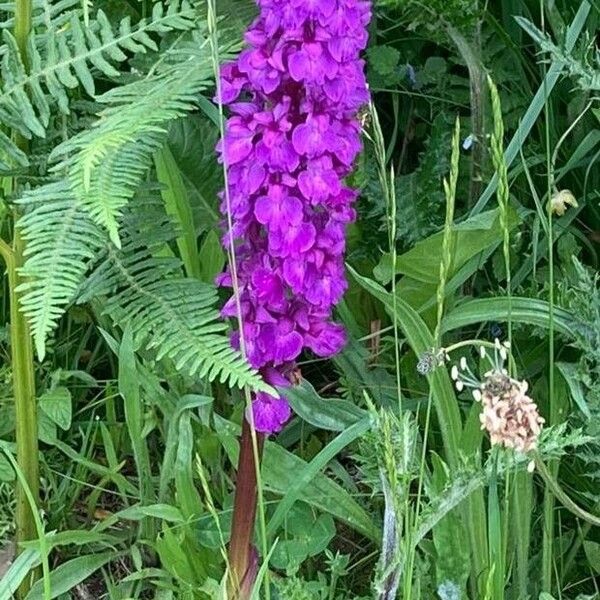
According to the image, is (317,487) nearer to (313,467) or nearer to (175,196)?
(313,467)

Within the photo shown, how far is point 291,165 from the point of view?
1.09 metres

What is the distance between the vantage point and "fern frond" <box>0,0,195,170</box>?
3.95 ft

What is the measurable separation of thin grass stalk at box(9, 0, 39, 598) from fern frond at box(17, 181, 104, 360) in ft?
0.26

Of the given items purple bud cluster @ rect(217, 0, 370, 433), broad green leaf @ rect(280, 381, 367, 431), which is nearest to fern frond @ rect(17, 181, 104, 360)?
purple bud cluster @ rect(217, 0, 370, 433)

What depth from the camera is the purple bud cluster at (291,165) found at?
1062mm

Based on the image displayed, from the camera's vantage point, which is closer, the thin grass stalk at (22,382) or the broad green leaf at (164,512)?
the thin grass stalk at (22,382)

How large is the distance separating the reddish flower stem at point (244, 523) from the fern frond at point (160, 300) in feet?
0.27

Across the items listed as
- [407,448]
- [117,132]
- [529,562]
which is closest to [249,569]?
[407,448]

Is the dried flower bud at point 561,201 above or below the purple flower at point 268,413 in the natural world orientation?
above

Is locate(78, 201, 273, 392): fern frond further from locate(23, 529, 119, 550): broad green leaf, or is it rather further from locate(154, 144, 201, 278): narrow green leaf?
locate(23, 529, 119, 550): broad green leaf

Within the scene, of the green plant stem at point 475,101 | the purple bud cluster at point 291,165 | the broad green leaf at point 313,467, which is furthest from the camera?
the green plant stem at point 475,101

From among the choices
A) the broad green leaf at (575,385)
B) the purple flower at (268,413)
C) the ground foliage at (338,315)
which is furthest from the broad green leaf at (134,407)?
the broad green leaf at (575,385)

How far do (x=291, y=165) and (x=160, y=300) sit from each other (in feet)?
0.81

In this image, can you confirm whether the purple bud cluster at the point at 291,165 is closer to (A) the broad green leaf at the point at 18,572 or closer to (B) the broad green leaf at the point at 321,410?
(B) the broad green leaf at the point at 321,410
